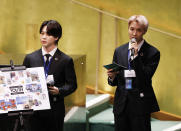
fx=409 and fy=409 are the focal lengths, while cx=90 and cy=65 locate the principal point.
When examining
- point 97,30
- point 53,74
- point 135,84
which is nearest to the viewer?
point 53,74

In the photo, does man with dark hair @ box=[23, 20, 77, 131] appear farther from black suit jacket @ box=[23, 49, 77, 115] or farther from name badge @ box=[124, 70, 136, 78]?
name badge @ box=[124, 70, 136, 78]

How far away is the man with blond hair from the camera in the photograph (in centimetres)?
332

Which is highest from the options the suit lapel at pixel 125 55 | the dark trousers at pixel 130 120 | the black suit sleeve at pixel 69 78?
the suit lapel at pixel 125 55

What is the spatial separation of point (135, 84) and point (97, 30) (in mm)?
2922

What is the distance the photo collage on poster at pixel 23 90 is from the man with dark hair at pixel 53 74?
0.33 ft

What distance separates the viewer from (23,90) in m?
3.06

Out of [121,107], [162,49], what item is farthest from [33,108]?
[162,49]

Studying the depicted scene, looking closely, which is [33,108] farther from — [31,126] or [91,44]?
[91,44]

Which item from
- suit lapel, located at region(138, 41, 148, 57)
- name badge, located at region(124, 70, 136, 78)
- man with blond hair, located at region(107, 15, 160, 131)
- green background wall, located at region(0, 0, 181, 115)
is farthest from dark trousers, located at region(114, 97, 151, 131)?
green background wall, located at region(0, 0, 181, 115)

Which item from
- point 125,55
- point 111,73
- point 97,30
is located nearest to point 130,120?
point 111,73

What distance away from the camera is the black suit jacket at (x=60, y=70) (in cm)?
323

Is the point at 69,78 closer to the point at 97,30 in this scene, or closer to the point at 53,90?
the point at 53,90

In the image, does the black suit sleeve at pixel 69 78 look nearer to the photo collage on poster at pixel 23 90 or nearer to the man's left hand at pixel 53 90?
the man's left hand at pixel 53 90

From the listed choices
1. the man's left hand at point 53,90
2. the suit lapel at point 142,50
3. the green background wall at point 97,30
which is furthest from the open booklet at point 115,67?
the green background wall at point 97,30
